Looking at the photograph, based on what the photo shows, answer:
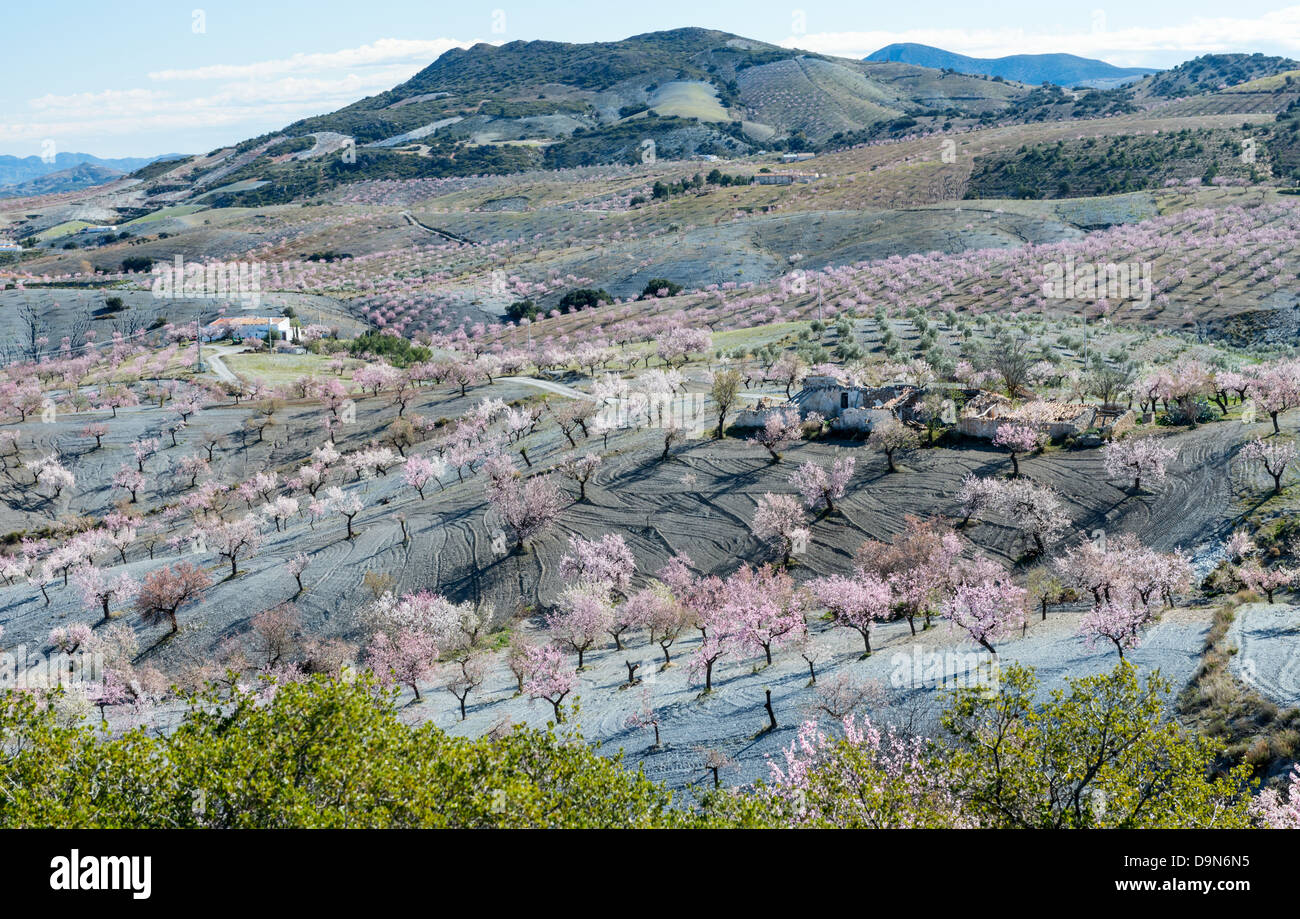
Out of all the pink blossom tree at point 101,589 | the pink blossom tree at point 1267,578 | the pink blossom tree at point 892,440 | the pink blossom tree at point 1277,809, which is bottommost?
the pink blossom tree at point 101,589

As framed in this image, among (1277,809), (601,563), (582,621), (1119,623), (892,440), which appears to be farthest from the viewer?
(892,440)

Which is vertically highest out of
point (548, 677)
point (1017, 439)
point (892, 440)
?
point (1017, 439)

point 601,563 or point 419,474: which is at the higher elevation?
point 419,474

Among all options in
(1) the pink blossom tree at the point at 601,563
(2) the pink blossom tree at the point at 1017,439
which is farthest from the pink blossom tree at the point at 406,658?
(2) the pink blossom tree at the point at 1017,439

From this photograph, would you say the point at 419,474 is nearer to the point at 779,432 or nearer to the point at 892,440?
the point at 779,432

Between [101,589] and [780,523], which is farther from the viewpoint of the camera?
[101,589]

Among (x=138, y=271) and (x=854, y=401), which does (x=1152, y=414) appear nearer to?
(x=854, y=401)

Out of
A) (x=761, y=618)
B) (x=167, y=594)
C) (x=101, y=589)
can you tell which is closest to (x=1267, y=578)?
(x=761, y=618)

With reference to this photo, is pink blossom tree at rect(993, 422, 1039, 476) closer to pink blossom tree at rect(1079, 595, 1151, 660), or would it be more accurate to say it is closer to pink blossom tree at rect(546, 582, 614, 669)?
pink blossom tree at rect(1079, 595, 1151, 660)

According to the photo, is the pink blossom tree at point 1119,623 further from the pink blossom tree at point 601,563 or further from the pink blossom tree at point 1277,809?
the pink blossom tree at point 601,563

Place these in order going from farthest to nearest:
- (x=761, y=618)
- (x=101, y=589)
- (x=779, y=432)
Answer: (x=779, y=432), (x=101, y=589), (x=761, y=618)

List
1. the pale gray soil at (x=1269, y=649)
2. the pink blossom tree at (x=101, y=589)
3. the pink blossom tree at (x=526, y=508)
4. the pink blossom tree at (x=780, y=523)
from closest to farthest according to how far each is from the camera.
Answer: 1. the pale gray soil at (x=1269, y=649)
2. the pink blossom tree at (x=780, y=523)
3. the pink blossom tree at (x=101, y=589)
4. the pink blossom tree at (x=526, y=508)
